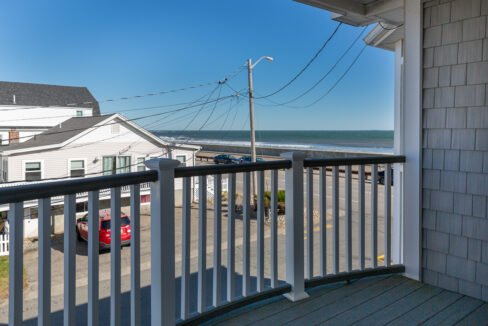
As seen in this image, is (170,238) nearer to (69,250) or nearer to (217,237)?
(217,237)

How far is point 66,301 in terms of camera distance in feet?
4.65

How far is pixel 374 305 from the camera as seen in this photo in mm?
2229

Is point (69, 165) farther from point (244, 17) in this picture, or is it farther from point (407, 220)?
point (244, 17)

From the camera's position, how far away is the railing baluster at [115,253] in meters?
1.55

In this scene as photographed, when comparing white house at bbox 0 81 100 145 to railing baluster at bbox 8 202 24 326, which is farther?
white house at bbox 0 81 100 145

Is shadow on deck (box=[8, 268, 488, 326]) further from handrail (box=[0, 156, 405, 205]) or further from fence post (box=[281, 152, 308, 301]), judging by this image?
handrail (box=[0, 156, 405, 205])

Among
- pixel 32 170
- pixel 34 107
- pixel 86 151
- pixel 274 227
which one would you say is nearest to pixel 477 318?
pixel 274 227

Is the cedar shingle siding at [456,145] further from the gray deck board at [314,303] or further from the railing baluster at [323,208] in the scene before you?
the railing baluster at [323,208]

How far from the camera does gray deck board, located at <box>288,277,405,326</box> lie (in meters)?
2.06

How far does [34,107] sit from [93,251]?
79.0 feet

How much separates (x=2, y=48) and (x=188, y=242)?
30604mm

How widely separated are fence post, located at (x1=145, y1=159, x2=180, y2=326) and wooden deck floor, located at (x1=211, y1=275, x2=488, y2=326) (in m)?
0.41

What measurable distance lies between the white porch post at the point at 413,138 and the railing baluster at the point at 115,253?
77.2 inches

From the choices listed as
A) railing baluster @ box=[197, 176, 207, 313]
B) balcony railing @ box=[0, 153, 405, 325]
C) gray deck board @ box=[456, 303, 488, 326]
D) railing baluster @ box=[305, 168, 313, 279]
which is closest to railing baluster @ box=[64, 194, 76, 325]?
balcony railing @ box=[0, 153, 405, 325]
